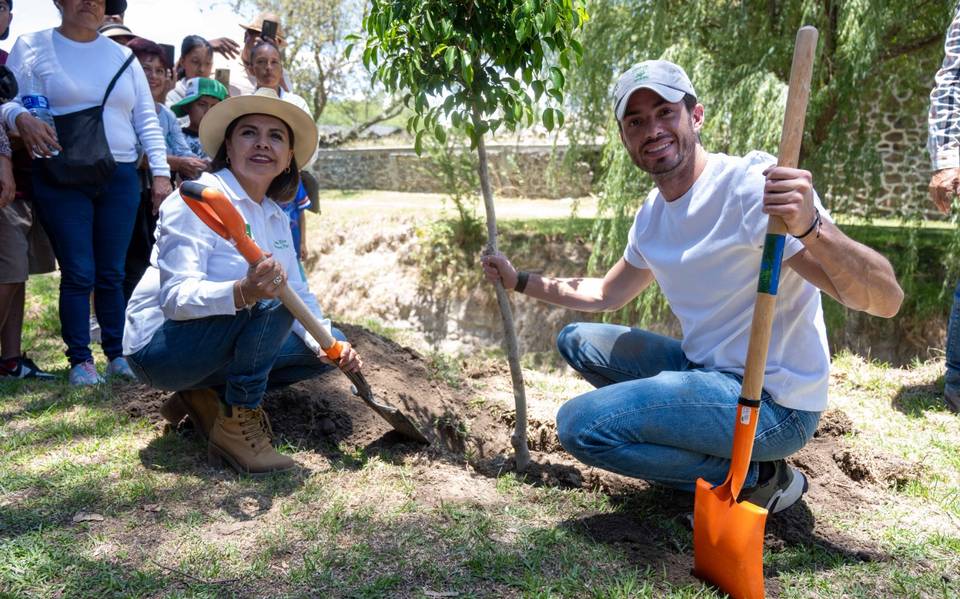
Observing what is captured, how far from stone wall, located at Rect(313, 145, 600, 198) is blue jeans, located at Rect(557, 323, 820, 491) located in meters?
10.7

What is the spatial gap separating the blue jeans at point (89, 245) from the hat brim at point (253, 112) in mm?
1339

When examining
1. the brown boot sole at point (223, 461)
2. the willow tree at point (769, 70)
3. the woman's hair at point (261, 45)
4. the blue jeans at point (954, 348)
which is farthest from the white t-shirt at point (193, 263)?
the willow tree at point (769, 70)

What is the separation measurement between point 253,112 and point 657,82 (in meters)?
1.53

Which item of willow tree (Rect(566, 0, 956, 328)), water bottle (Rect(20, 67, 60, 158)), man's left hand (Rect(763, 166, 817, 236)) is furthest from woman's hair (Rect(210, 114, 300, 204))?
willow tree (Rect(566, 0, 956, 328))

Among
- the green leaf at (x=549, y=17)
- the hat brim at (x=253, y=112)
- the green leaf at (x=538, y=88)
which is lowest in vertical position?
the hat brim at (x=253, y=112)

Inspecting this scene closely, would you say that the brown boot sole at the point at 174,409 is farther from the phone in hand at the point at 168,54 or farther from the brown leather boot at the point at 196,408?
the phone in hand at the point at 168,54

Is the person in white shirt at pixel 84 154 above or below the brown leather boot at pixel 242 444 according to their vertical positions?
above

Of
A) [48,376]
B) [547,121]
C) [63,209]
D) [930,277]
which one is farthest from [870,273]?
[930,277]

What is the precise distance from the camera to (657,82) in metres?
2.41

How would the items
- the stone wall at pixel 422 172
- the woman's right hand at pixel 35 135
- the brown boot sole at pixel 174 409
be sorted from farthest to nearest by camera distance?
the stone wall at pixel 422 172 < the woman's right hand at pixel 35 135 < the brown boot sole at pixel 174 409

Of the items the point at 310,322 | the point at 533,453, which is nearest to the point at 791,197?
the point at 310,322

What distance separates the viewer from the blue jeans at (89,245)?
3.86 metres

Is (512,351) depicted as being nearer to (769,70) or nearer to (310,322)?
(310,322)

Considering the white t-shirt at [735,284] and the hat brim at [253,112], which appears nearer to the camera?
the white t-shirt at [735,284]
